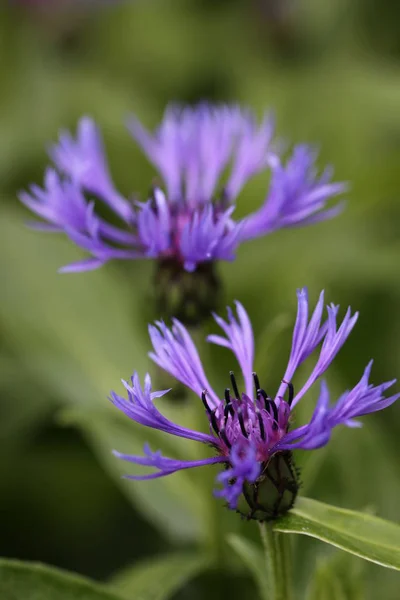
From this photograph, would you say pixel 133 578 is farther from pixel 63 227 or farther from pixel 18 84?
pixel 18 84

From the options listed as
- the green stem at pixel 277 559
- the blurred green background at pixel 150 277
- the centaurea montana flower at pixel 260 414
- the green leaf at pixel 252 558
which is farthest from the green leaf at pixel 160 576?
the centaurea montana flower at pixel 260 414

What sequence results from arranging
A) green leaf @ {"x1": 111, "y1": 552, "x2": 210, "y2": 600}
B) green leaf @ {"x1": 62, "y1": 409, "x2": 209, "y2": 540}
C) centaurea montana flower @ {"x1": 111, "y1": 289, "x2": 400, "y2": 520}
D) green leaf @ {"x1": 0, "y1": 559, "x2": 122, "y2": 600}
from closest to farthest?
centaurea montana flower @ {"x1": 111, "y1": 289, "x2": 400, "y2": 520} → green leaf @ {"x1": 0, "y1": 559, "x2": 122, "y2": 600} → green leaf @ {"x1": 111, "y1": 552, "x2": 210, "y2": 600} → green leaf @ {"x1": 62, "y1": 409, "x2": 209, "y2": 540}

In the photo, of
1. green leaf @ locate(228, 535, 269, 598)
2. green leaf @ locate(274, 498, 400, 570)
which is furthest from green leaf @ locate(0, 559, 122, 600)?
green leaf @ locate(274, 498, 400, 570)

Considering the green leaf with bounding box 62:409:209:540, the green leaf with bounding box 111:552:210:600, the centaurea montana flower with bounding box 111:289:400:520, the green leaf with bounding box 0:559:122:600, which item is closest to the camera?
the centaurea montana flower with bounding box 111:289:400:520

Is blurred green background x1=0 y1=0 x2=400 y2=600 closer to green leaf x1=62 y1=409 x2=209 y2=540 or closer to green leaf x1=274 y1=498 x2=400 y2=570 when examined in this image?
green leaf x1=62 y1=409 x2=209 y2=540

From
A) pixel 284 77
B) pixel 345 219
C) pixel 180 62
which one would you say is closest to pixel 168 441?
pixel 345 219

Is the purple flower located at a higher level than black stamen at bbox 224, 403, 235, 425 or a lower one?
higher

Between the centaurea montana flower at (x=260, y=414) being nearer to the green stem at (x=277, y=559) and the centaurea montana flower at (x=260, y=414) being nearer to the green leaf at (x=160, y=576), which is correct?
the green stem at (x=277, y=559)
